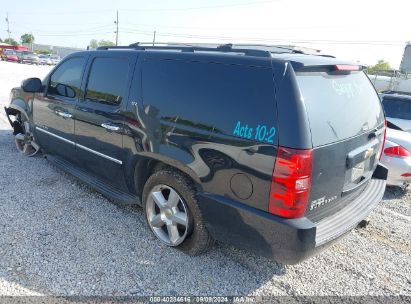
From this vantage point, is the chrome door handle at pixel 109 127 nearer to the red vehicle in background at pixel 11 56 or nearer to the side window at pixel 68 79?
the side window at pixel 68 79

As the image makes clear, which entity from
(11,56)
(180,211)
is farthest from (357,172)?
(11,56)

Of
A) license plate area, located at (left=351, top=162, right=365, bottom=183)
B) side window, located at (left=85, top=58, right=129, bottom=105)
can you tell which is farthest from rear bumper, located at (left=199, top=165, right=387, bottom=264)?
side window, located at (left=85, top=58, right=129, bottom=105)

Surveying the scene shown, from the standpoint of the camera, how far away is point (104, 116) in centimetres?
342

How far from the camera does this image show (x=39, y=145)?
493cm

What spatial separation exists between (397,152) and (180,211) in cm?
339

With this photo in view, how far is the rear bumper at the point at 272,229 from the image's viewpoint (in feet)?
7.32

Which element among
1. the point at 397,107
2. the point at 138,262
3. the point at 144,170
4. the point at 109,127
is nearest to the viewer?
the point at 138,262

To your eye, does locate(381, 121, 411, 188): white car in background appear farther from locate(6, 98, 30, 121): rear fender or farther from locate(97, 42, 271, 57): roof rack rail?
locate(6, 98, 30, 121): rear fender

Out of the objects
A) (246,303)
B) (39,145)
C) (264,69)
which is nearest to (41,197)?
(39,145)

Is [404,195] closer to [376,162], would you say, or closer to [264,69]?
[376,162]

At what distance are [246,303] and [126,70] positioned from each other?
246 centimetres

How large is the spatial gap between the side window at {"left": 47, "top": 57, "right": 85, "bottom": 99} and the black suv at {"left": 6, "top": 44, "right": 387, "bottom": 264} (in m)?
0.21

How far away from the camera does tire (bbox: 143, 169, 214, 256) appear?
2797 mm

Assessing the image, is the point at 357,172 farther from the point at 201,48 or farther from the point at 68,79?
the point at 68,79
